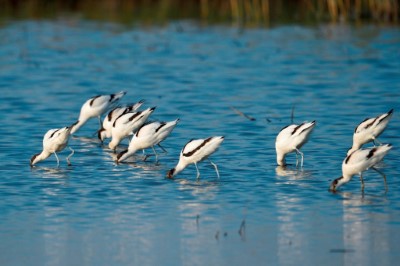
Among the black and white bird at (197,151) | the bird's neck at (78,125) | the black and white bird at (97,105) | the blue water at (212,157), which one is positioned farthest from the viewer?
the black and white bird at (97,105)

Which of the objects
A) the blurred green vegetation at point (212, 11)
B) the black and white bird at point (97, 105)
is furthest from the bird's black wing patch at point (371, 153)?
the blurred green vegetation at point (212, 11)

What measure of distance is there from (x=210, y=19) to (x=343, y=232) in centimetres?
1941

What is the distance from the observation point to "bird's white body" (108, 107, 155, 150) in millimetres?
14125

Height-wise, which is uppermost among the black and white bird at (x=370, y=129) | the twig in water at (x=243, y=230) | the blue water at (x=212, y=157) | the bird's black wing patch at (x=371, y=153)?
the bird's black wing patch at (x=371, y=153)

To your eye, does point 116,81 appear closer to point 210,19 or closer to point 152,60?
point 152,60

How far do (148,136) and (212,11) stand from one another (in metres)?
16.9

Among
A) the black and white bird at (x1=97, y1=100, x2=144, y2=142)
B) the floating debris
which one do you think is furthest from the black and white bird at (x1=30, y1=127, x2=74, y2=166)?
the floating debris

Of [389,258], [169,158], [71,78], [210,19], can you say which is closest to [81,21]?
[210,19]

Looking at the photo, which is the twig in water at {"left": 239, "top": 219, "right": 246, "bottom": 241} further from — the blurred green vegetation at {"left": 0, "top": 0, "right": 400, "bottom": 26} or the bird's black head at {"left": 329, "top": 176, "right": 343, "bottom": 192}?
the blurred green vegetation at {"left": 0, "top": 0, "right": 400, "bottom": 26}

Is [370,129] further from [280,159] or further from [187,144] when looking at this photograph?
[187,144]

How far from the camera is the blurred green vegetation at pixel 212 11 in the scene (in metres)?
27.2

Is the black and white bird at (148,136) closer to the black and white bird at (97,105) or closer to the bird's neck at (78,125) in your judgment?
the bird's neck at (78,125)

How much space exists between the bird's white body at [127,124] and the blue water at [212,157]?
0.94 ft

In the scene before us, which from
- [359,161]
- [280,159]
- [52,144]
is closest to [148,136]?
[52,144]
